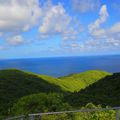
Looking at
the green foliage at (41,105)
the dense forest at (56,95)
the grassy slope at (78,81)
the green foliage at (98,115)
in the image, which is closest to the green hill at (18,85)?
the dense forest at (56,95)

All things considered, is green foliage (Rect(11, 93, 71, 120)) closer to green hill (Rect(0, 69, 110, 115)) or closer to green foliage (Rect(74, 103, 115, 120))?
green foliage (Rect(74, 103, 115, 120))

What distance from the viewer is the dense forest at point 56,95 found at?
3847 centimetres

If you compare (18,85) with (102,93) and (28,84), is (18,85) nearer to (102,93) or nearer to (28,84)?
(28,84)

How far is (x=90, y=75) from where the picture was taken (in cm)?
19700

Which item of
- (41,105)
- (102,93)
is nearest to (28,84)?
(102,93)

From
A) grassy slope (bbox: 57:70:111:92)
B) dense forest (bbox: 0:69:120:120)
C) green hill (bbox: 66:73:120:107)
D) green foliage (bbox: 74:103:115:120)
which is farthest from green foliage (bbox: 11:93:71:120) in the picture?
grassy slope (bbox: 57:70:111:92)

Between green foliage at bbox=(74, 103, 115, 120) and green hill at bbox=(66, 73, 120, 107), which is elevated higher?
green foliage at bbox=(74, 103, 115, 120)

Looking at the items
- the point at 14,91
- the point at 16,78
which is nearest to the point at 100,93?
the point at 14,91

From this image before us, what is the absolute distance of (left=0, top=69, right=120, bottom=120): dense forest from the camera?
126 ft

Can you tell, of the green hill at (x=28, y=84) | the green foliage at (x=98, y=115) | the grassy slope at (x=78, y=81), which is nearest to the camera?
the green foliage at (x=98, y=115)

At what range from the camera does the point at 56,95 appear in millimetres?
42656

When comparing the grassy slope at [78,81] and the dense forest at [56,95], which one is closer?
the dense forest at [56,95]

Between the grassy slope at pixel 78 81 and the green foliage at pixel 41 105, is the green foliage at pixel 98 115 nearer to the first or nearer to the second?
the green foliage at pixel 41 105

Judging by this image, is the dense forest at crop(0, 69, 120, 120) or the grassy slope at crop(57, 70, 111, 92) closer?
the dense forest at crop(0, 69, 120, 120)
